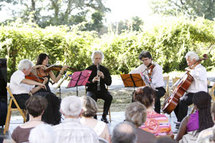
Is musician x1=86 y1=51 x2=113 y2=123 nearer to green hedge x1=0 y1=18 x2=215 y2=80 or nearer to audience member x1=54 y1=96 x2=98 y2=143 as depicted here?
audience member x1=54 y1=96 x2=98 y2=143

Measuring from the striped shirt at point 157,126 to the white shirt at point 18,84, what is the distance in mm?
2540

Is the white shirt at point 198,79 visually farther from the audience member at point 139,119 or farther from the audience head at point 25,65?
the audience member at point 139,119

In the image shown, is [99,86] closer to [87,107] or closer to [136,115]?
[87,107]

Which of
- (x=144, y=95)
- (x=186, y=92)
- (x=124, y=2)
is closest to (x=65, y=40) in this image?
(x=186, y=92)

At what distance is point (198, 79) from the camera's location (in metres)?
5.15

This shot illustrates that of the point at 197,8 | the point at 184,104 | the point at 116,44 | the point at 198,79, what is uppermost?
the point at 197,8

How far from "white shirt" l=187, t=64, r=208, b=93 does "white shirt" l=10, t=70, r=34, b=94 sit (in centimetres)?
238

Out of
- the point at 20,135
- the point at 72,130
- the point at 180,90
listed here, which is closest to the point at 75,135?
the point at 72,130

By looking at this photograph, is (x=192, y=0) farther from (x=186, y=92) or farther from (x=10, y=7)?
(x=186, y=92)

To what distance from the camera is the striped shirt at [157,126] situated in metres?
3.08

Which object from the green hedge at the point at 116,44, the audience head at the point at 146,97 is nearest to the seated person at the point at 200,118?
the audience head at the point at 146,97

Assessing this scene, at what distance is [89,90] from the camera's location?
232 inches

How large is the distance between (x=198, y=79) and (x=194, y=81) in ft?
0.23

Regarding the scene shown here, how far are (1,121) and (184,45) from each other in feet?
26.9
